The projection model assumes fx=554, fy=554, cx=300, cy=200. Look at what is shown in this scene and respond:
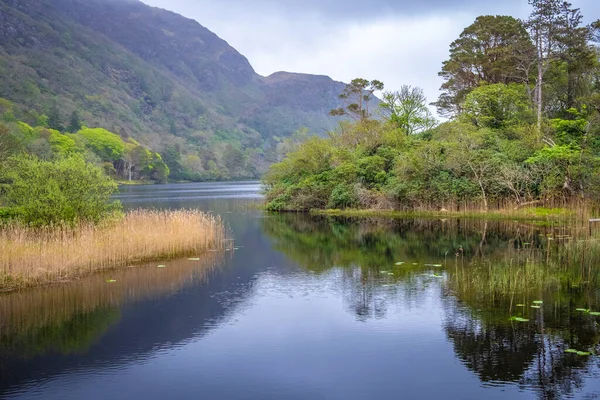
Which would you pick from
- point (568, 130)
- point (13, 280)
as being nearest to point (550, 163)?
point (568, 130)

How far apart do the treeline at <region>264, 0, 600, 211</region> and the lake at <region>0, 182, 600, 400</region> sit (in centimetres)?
1590

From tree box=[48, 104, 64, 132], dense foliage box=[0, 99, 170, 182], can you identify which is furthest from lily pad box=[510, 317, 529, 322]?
tree box=[48, 104, 64, 132]

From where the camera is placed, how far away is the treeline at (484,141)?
122ft

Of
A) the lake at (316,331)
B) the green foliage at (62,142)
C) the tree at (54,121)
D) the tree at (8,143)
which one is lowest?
the lake at (316,331)

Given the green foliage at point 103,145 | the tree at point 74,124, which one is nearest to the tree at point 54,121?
the green foliage at point 103,145

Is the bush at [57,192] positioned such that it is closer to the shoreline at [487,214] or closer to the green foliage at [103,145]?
the shoreline at [487,214]

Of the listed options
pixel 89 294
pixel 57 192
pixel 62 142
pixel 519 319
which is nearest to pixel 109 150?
pixel 62 142

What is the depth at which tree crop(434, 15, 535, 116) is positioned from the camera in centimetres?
4716

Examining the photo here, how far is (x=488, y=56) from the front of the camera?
50562mm

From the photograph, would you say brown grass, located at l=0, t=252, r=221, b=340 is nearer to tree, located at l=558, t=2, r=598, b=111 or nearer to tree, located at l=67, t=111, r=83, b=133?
tree, located at l=558, t=2, r=598, b=111

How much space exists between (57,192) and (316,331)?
525 inches

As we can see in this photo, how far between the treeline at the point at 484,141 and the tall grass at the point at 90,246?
2093 centimetres

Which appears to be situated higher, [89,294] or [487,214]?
[487,214]

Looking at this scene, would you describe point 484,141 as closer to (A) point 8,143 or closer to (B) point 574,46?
→ (B) point 574,46
